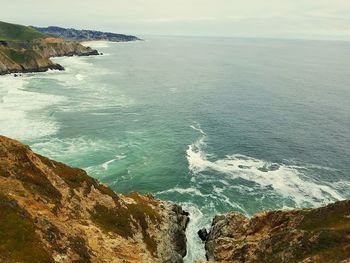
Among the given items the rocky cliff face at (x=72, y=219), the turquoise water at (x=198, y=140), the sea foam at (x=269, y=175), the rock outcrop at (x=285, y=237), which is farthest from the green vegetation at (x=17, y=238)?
the sea foam at (x=269, y=175)

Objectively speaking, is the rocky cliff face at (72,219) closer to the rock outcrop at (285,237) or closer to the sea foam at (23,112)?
the rock outcrop at (285,237)

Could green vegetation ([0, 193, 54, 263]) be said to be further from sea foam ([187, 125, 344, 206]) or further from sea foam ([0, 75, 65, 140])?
sea foam ([0, 75, 65, 140])

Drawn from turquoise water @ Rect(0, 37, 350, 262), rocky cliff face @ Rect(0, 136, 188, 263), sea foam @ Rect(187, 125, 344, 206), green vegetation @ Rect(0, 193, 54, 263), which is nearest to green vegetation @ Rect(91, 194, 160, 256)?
rocky cliff face @ Rect(0, 136, 188, 263)

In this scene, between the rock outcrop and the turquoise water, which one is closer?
the rock outcrop

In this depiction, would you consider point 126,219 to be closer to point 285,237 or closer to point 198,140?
point 285,237

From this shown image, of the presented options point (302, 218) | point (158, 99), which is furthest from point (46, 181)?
point (158, 99)

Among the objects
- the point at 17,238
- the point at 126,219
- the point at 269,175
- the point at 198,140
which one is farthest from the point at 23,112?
the point at 17,238
